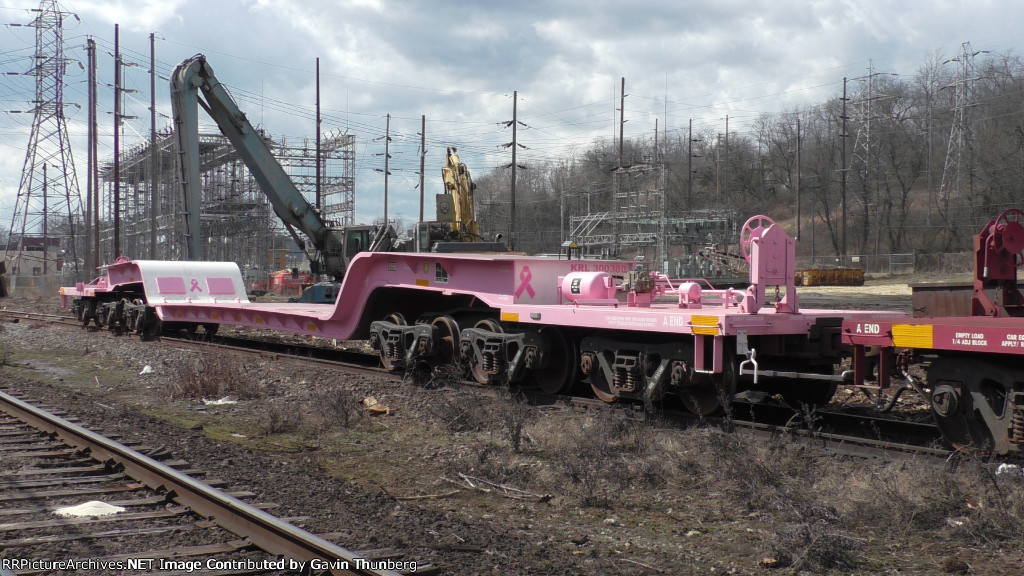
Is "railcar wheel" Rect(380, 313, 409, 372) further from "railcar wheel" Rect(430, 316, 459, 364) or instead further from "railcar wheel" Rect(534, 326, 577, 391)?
"railcar wheel" Rect(534, 326, 577, 391)

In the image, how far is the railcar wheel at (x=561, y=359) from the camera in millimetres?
9797

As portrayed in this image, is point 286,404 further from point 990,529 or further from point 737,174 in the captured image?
point 737,174

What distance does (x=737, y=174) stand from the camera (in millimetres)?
89062

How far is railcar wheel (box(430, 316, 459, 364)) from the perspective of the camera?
11.1 m

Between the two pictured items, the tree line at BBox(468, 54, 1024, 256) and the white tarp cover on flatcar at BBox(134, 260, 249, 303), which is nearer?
the white tarp cover on flatcar at BBox(134, 260, 249, 303)

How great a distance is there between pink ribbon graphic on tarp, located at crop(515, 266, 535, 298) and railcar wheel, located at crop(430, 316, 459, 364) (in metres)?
1.57

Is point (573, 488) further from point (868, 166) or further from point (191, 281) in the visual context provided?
point (868, 166)

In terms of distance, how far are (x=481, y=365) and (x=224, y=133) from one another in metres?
12.3

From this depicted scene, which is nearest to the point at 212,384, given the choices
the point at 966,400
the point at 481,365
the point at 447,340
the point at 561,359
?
the point at 447,340

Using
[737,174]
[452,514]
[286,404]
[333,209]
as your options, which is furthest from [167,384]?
[737,174]

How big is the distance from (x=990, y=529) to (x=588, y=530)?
7.73 feet

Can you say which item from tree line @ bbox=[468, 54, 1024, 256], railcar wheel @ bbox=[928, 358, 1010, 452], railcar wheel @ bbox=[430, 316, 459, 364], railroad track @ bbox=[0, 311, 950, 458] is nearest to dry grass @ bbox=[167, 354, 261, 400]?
railroad track @ bbox=[0, 311, 950, 458]

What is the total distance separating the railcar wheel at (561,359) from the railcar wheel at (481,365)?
0.81 m

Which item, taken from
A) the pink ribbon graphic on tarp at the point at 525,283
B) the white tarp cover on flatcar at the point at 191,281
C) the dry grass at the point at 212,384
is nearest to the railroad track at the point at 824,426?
the pink ribbon graphic on tarp at the point at 525,283
